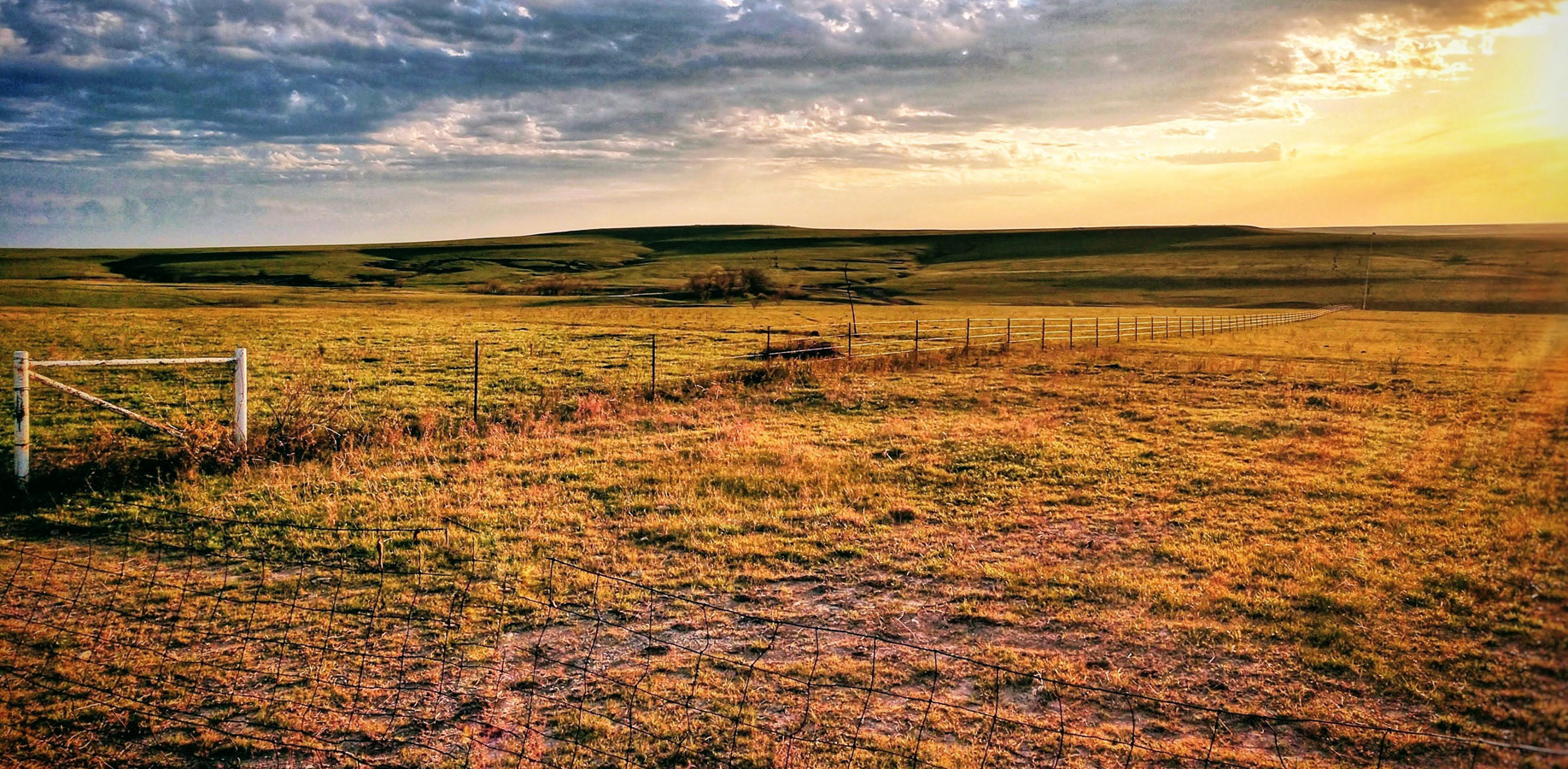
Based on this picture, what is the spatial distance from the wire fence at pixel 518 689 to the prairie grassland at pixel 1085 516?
54cm

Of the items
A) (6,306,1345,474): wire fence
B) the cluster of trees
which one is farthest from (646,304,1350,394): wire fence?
the cluster of trees

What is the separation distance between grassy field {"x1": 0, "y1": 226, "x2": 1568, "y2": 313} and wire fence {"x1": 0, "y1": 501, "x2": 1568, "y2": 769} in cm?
6197

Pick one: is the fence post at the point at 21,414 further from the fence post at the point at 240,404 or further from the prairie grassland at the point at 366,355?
the fence post at the point at 240,404

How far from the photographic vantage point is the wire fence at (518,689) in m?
5.51

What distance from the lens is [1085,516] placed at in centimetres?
1122

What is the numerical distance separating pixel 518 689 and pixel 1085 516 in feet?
24.6

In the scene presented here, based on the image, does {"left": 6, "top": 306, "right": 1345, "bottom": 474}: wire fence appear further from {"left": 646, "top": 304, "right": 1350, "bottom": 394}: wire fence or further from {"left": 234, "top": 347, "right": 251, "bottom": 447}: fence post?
{"left": 234, "top": 347, "right": 251, "bottom": 447}: fence post

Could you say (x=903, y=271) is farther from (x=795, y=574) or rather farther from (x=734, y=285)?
(x=795, y=574)

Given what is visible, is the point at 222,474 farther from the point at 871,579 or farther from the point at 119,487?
the point at 871,579

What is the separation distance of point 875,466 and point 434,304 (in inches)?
2576

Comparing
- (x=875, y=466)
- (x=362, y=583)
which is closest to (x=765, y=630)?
(x=362, y=583)

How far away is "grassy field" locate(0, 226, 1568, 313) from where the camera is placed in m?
88.8

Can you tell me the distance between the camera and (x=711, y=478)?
12.5m

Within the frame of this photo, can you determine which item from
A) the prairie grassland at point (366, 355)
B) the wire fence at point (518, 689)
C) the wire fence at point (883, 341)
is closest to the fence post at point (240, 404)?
the prairie grassland at point (366, 355)
